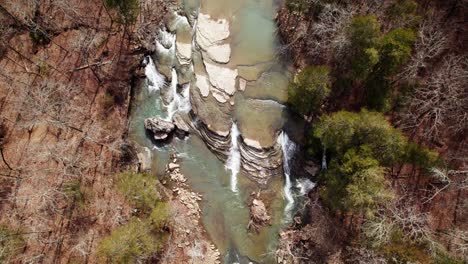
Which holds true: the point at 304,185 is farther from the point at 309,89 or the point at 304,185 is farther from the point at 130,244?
the point at 130,244

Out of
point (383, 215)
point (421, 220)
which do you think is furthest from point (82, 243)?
point (421, 220)

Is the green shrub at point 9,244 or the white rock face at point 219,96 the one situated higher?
the white rock face at point 219,96

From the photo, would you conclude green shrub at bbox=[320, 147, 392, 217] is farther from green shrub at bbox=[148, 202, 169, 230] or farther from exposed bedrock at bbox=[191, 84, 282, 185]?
green shrub at bbox=[148, 202, 169, 230]

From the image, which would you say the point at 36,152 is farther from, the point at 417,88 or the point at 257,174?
the point at 417,88

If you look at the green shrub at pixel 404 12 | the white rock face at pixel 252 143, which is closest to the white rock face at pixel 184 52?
the white rock face at pixel 252 143

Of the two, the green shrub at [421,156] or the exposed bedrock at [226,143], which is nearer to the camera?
the green shrub at [421,156]

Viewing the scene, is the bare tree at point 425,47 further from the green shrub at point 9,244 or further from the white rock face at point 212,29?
the green shrub at point 9,244
